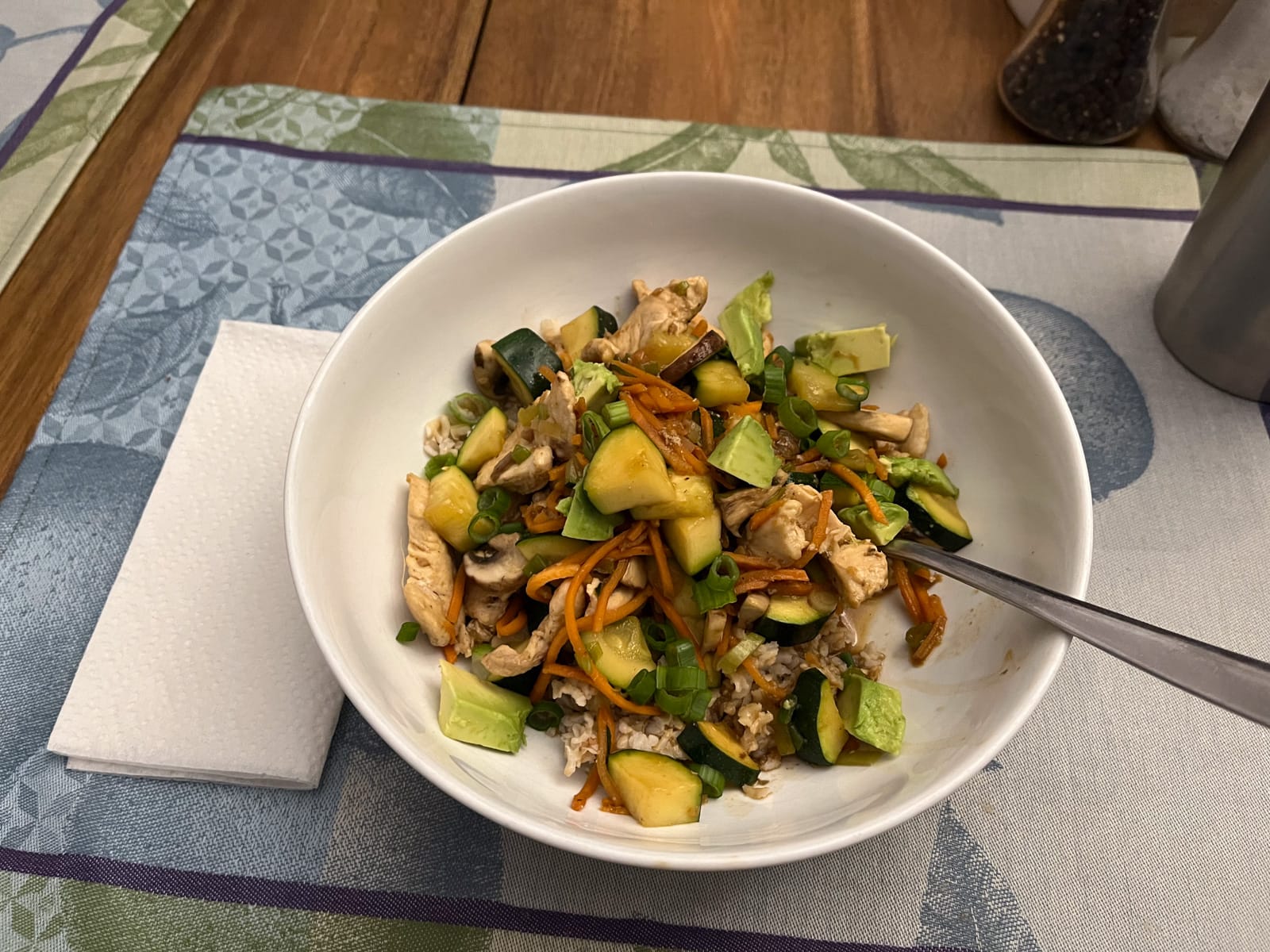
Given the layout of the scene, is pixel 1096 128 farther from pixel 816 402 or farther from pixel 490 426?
pixel 490 426

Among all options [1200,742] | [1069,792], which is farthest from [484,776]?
[1200,742]

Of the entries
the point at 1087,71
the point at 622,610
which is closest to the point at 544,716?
the point at 622,610

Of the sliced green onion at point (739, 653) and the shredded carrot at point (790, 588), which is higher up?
the shredded carrot at point (790, 588)

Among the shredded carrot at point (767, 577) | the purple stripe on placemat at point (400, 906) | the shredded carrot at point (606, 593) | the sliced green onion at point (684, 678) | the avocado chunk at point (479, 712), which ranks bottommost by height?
the purple stripe on placemat at point (400, 906)

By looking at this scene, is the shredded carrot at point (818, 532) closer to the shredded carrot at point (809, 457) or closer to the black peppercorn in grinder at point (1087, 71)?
the shredded carrot at point (809, 457)

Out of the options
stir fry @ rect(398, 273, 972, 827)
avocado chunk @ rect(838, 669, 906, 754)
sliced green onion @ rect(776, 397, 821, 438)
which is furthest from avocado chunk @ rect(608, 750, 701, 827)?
sliced green onion @ rect(776, 397, 821, 438)

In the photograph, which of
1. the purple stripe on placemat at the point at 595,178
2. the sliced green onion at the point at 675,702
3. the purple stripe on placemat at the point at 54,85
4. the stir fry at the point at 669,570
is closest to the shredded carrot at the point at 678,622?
the stir fry at the point at 669,570
